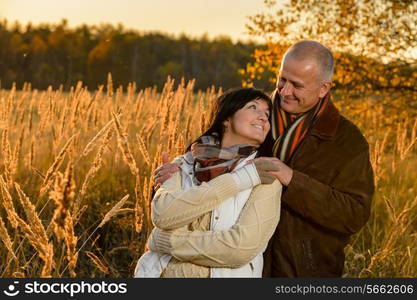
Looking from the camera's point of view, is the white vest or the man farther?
the man

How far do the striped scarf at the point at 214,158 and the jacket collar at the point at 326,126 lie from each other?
42 centimetres

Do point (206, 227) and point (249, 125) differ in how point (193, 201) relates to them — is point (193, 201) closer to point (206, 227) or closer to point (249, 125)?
point (206, 227)

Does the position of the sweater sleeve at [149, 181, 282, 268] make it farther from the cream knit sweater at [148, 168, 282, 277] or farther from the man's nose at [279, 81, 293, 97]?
the man's nose at [279, 81, 293, 97]

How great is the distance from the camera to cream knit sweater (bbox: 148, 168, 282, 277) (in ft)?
8.77

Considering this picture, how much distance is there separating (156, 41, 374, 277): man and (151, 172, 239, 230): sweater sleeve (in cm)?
45

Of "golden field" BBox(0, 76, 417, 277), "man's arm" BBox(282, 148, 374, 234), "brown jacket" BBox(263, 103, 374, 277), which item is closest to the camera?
"man's arm" BBox(282, 148, 374, 234)

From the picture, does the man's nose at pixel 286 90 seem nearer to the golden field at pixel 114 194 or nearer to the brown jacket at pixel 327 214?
the brown jacket at pixel 327 214

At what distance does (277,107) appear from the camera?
331 cm

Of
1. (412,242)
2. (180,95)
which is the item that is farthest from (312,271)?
(180,95)

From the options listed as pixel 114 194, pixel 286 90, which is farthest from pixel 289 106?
pixel 114 194

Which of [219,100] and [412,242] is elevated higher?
[219,100]

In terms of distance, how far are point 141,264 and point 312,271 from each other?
0.86m

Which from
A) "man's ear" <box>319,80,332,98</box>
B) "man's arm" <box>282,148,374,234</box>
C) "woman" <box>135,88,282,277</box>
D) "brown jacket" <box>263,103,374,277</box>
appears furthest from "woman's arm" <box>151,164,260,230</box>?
"man's ear" <box>319,80,332,98</box>

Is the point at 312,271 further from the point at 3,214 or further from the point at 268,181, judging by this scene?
the point at 3,214
